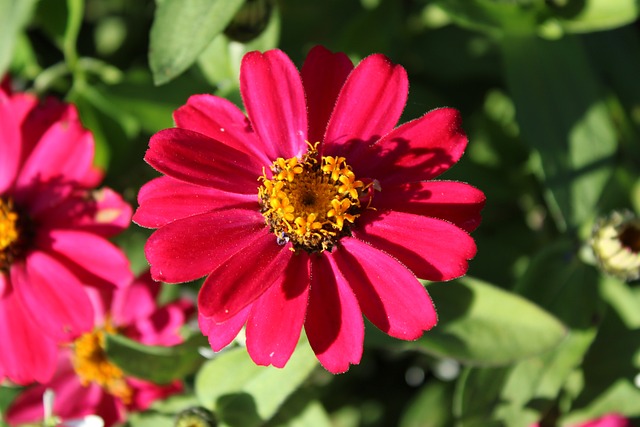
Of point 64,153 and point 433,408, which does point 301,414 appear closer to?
point 433,408

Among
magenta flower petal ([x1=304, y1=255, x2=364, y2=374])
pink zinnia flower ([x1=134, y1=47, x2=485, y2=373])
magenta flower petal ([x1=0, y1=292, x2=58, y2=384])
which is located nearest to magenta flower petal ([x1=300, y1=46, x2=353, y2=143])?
pink zinnia flower ([x1=134, y1=47, x2=485, y2=373])

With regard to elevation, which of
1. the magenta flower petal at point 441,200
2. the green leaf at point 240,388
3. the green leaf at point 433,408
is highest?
the magenta flower petal at point 441,200

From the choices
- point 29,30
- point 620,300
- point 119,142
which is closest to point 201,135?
point 119,142

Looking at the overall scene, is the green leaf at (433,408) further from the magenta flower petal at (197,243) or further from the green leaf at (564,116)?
the magenta flower petal at (197,243)

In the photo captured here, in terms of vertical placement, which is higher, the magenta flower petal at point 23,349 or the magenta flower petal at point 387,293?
the magenta flower petal at point 387,293

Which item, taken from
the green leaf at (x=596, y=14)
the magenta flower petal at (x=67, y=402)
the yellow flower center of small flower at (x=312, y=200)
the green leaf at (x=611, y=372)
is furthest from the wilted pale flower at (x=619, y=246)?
the magenta flower petal at (x=67, y=402)

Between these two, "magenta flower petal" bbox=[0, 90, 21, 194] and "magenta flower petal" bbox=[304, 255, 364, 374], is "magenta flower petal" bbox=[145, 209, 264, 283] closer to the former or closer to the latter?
"magenta flower petal" bbox=[304, 255, 364, 374]

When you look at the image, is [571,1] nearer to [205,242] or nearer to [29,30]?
[205,242]
